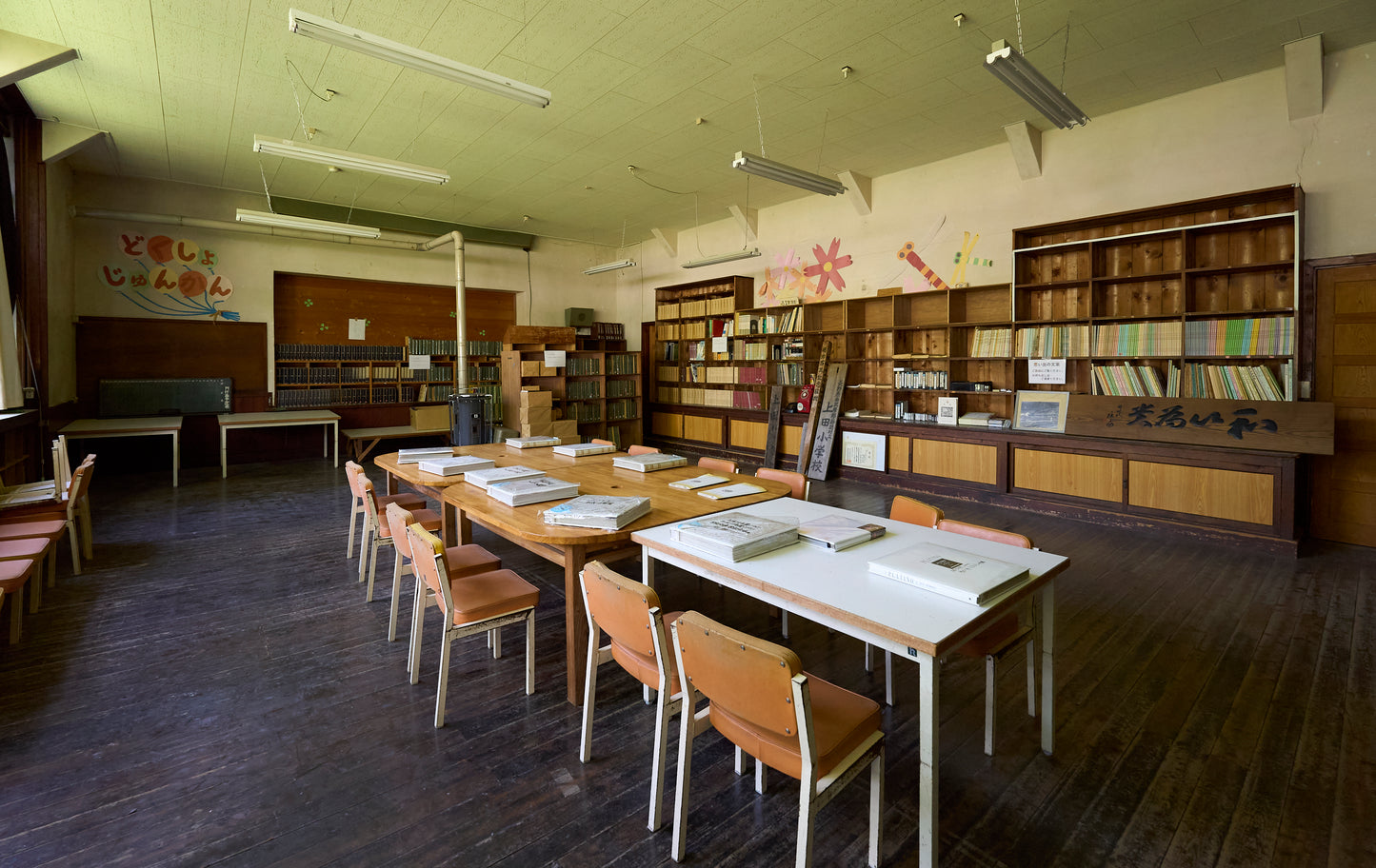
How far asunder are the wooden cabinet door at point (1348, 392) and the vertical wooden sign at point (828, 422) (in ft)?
13.4

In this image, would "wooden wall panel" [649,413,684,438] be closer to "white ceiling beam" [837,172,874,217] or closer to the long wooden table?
"white ceiling beam" [837,172,874,217]

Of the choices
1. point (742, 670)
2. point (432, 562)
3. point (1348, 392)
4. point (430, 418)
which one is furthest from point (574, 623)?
point (430, 418)

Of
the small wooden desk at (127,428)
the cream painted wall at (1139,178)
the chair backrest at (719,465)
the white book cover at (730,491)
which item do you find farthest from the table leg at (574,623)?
the small wooden desk at (127,428)

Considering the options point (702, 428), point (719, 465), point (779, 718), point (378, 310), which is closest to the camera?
point (779, 718)

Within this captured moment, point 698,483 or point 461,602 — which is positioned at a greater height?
point 698,483

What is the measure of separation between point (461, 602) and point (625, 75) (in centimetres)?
422

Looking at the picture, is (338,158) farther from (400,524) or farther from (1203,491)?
(1203,491)

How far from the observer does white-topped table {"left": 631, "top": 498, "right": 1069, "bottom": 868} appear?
1387 millimetres

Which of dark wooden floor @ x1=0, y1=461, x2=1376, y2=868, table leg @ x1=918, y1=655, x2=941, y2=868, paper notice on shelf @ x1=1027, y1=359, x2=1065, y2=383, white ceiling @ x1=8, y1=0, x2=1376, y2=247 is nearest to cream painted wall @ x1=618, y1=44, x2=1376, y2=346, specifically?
white ceiling @ x1=8, y1=0, x2=1376, y2=247

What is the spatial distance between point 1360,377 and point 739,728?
5.61 metres

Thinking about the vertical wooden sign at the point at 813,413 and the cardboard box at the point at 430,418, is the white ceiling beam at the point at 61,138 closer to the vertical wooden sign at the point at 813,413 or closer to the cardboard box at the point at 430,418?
the cardboard box at the point at 430,418

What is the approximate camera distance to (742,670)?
4.42ft

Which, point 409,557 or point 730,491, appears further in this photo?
point 730,491

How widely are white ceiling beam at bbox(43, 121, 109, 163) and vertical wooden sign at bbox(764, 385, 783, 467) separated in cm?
770
